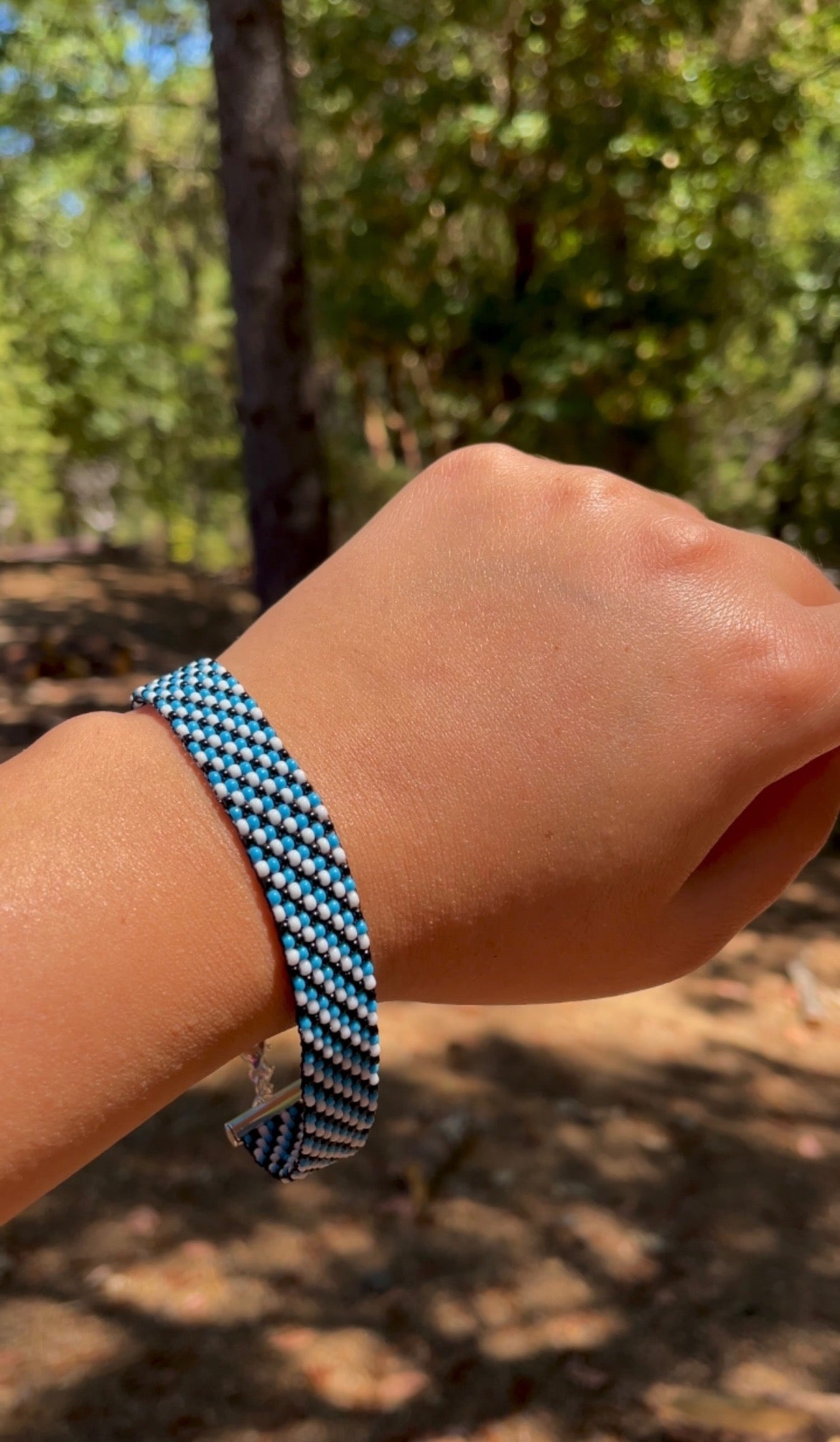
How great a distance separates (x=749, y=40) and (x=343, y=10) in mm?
2810

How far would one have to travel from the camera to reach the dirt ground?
6.63 feet

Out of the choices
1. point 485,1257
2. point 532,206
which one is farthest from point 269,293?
point 485,1257

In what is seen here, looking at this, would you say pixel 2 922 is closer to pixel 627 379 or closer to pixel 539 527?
pixel 539 527

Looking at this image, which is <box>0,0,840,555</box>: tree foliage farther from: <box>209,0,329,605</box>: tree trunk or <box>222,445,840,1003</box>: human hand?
<box>222,445,840,1003</box>: human hand

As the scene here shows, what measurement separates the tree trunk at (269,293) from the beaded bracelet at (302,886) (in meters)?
4.88

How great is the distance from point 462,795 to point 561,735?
10cm

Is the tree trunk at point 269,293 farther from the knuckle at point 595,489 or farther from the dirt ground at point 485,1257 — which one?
the knuckle at point 595,489

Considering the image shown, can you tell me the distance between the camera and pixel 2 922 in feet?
2.64

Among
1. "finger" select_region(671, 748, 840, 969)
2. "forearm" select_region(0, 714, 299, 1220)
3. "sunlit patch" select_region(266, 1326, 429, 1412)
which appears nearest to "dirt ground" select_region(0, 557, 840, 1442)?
"sunlit patch" select_region(266, 1326, 429, 1412)

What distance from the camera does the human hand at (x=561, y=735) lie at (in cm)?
91

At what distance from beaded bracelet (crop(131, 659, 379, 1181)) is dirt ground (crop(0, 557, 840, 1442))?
1.44m

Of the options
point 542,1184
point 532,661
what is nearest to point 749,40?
point 542,1184

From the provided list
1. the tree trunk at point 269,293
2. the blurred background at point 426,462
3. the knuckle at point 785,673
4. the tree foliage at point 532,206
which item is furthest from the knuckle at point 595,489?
the tree foliage at point 532,206

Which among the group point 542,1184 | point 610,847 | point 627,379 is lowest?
point 542,1184
